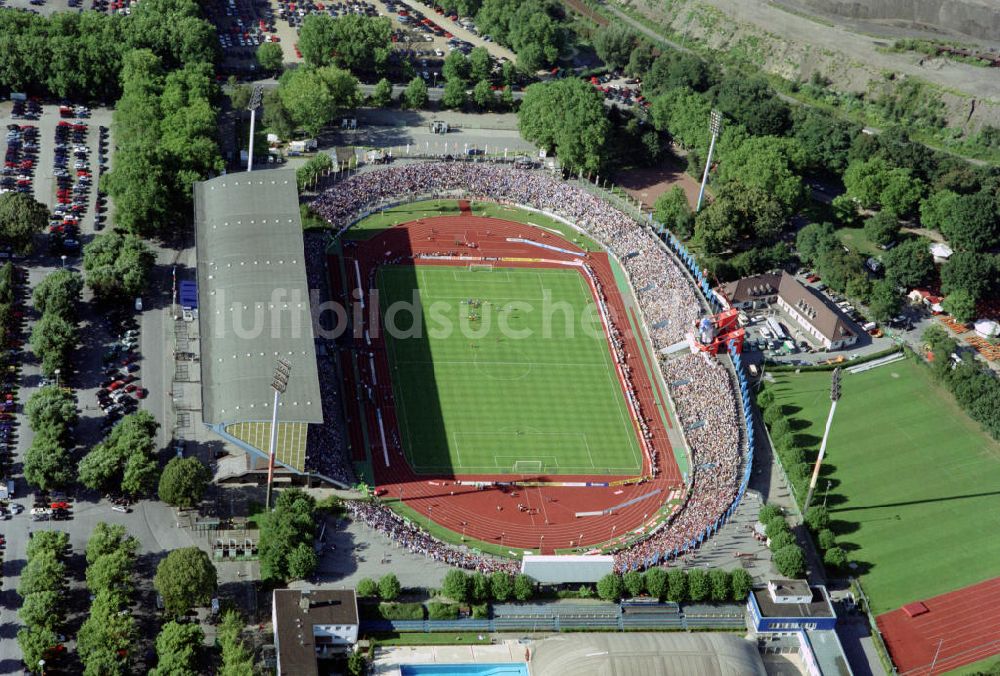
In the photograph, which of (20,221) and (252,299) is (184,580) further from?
(20,221)

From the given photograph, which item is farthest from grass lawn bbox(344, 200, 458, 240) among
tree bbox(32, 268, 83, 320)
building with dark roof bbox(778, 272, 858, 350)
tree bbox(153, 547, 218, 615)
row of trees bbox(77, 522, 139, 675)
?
tree bbox(153, 547, 218, 615)

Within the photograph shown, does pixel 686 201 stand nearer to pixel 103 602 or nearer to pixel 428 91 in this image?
pixel 428 91

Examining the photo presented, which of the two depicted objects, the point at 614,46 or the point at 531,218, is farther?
the point at 614,46

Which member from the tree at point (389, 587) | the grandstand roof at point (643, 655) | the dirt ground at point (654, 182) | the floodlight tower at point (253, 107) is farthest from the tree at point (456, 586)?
the dirt ground at point (654, 182)

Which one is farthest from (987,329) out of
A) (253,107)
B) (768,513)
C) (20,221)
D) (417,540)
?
(20,221)

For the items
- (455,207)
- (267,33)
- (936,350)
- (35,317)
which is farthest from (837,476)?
(267,33)

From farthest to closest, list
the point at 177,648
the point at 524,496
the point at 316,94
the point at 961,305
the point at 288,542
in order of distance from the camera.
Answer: the point at 316,94 < the point at 961,305 < the point at 524,496 < the point at 288,542 < the point at 177,648
